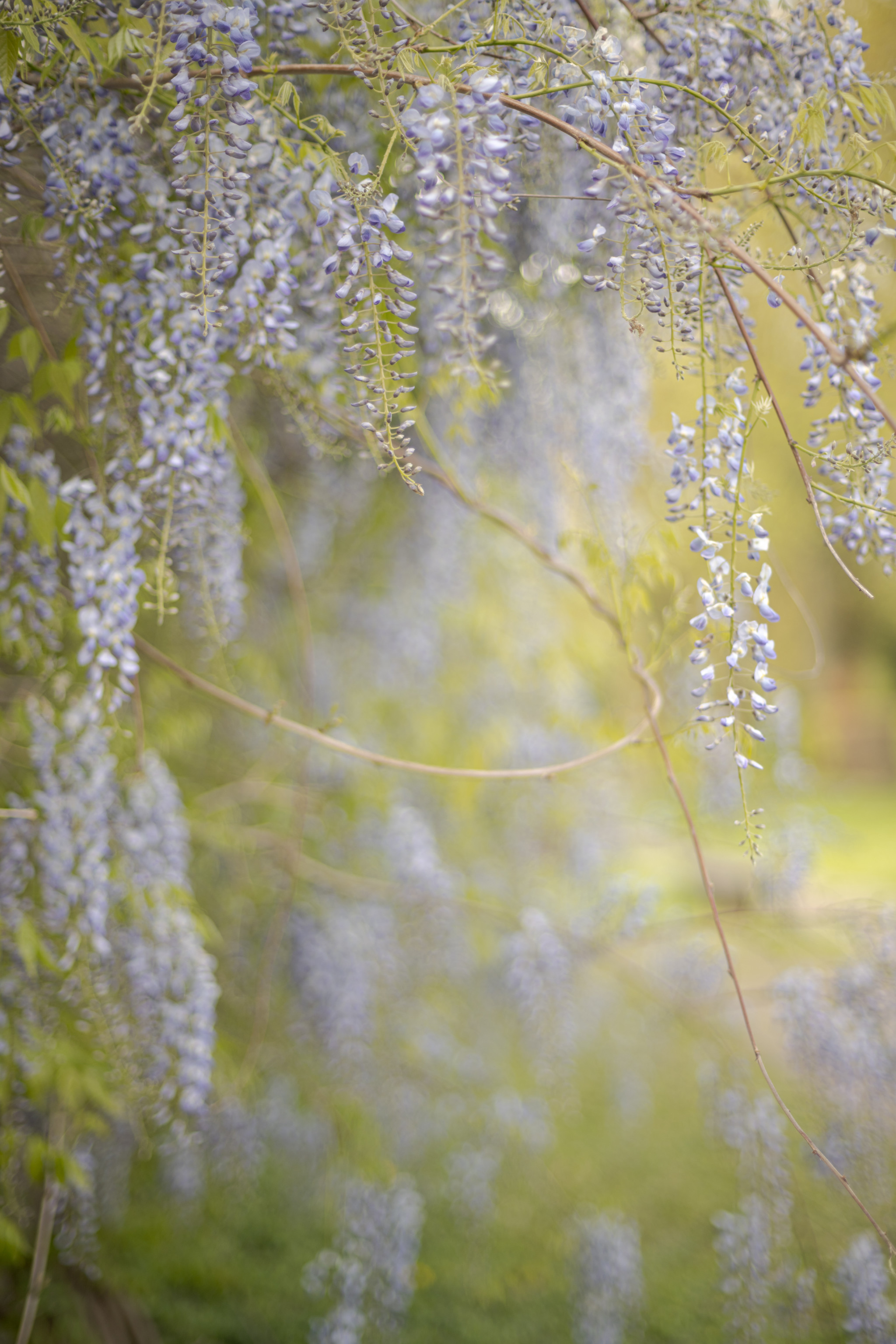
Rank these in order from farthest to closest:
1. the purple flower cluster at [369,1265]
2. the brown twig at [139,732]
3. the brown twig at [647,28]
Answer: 1. the purple flower cluster at [369,1265]
2. the brown twig at [139,732]
3. the brown twig at [647,28]

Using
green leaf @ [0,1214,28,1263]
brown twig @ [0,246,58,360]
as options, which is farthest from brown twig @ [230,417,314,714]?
green leaf @ [0,1214,28,1263]

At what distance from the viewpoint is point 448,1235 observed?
2.88 meters

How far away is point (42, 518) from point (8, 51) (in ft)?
1.64

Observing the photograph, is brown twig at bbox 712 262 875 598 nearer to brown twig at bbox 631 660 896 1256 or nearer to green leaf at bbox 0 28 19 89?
brown twig at bbox 631 660 896 1256

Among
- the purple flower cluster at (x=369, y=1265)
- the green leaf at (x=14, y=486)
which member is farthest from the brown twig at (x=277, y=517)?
the purple flower cluster at (x=369, y=1265)

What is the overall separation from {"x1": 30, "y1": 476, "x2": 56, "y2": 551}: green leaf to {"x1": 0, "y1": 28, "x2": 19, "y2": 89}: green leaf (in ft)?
1.51

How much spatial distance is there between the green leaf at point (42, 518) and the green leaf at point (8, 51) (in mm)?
461

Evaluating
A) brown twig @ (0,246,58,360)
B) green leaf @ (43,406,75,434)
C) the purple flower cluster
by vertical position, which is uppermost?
brown twig @ (0,246,58,360)

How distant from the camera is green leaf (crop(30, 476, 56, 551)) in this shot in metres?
1.08

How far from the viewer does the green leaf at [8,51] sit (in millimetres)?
853

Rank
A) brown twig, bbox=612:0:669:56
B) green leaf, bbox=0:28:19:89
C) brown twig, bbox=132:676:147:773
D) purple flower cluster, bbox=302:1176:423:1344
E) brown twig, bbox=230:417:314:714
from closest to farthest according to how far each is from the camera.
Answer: green leaf, bbox=0:28:19:89 < brown twig, bbox=612:0:669:56 < brown twig, bbox=132:676:147:773 < brown twig, bbox=230:417:314:714 < purple flower cluster, bbox=302:1176:423:1344

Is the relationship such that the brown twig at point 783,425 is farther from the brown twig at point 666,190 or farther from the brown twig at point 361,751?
the brown twig at point 361,751

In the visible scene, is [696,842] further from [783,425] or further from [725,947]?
[783,425]

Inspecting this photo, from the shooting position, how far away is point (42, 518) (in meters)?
1.09
